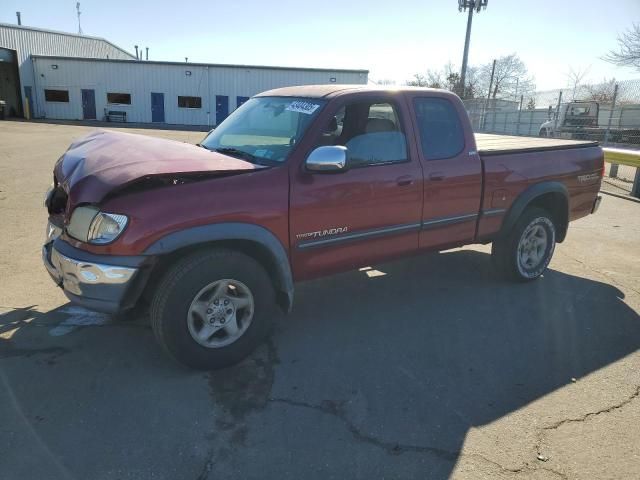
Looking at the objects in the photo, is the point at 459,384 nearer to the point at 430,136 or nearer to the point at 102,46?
the point at 430,136

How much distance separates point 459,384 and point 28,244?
5.26m

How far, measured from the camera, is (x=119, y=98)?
38000 mm

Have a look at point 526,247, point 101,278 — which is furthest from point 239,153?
point 526,247

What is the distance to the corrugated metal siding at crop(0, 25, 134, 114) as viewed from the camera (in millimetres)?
35688

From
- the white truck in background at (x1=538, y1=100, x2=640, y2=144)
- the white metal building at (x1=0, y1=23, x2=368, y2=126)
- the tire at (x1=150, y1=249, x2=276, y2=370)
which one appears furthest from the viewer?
the white metal building at (x1=0, y1=23, x2=368, y2=126)

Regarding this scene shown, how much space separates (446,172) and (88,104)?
1581 inches

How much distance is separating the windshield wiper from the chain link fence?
35.9 feet

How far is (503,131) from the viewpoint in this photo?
2977 centimetres

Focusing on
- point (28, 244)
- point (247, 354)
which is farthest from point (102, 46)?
point (247, 354)

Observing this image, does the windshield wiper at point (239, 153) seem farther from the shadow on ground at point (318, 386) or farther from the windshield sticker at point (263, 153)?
the shadow on ground at point (318, 386)

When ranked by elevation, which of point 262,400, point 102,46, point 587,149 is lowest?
point 262,400

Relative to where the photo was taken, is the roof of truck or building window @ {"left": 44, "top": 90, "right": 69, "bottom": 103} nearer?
the roof of truck

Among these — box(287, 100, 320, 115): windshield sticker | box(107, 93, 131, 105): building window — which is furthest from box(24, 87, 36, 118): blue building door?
box(287, 100, 320, 115): windshield sticker

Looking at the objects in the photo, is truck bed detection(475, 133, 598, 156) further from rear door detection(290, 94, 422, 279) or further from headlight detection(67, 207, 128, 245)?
headlight detection(67, 207, 128, 245)
